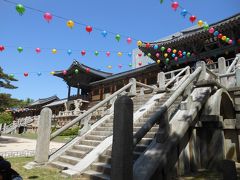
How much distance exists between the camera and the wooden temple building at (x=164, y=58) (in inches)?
607

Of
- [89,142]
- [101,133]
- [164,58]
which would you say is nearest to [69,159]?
[89,142]

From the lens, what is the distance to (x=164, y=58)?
766 inches

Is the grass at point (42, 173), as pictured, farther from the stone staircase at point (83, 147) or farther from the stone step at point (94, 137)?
the stone step at point (94, 137)

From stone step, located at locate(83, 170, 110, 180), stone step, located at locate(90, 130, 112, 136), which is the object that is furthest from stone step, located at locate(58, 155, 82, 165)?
stone step, located at locate(90, 130, 112, 136)

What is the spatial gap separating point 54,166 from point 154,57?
1528 cm

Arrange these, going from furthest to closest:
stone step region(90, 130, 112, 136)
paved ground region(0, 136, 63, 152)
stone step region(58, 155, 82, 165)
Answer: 1. paved ground region(0, 136, 63, 152)
2. stone step region(90, 130, 112, 136)
3. stone step region(58, 155, 82, 165)

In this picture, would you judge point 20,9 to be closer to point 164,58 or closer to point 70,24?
point 70,24

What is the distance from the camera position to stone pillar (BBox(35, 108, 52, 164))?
7.61 meters

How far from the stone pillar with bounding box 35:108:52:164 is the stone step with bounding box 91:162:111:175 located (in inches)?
86.6

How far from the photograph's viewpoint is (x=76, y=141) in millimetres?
8578

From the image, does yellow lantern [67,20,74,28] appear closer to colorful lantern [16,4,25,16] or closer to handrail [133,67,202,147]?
colorful lantern [16,4,25,16]

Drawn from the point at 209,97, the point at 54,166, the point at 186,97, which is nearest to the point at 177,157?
the point at 186,97

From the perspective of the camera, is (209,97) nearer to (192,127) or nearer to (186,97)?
(186,97)

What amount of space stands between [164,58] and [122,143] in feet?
52.8
